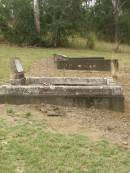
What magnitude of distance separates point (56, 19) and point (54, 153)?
19.8 meters

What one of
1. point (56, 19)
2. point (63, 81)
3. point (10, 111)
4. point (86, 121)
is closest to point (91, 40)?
point (56, 19)

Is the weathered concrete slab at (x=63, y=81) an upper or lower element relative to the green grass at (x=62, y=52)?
upper

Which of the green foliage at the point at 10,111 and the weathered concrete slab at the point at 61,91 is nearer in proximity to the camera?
the green foliage at the point at 10,111

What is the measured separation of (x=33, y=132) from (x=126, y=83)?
569 cm

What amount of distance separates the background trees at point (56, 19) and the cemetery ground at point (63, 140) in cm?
1704

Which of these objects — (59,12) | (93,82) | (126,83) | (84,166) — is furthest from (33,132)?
(59,12)

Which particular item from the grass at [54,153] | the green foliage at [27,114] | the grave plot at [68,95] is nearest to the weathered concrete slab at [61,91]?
the grave plot at [68,95]

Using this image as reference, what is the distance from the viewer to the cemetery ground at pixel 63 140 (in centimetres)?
525

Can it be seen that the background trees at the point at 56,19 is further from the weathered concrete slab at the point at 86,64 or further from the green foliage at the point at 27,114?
the green foliage at the point at 27,114

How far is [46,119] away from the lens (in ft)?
23.4

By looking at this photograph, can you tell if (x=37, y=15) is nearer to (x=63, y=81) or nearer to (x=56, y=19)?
(x=56, y=19)

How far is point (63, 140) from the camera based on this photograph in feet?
20.0

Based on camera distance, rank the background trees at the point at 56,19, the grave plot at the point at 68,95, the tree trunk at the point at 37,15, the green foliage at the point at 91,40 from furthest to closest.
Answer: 1. the green foliage at the point at 91,40
2. the background trees at the point at 56,19
3. the tree trunk at the point at 37,15
4. the grave plot at the point at 68,95

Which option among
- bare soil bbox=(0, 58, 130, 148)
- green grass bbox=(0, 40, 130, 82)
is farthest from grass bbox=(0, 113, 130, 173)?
green grass bbox=(0, 40, 130, 82)
